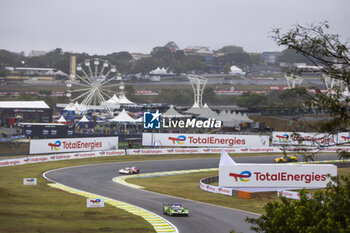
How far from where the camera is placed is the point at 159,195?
135ft

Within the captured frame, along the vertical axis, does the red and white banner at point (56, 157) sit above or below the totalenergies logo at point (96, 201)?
below

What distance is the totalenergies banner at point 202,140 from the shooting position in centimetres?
7469

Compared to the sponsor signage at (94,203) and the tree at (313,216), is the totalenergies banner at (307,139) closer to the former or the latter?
the tree at (313,216)

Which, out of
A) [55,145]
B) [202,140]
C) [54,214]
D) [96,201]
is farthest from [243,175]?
[202,140]

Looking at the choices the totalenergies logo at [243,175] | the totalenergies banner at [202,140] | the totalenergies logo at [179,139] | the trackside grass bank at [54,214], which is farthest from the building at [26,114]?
the totalenergies logo at [243,175]

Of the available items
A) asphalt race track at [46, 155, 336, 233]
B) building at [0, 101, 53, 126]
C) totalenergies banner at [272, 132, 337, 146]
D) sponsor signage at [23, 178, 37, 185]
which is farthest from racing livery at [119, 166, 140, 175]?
building at [0, 101, 53, 126]

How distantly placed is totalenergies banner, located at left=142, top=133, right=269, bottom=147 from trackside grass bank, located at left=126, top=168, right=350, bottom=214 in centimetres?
1858

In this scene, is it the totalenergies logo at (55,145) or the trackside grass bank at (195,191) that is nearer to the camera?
the trackside grass bank at (195,191)

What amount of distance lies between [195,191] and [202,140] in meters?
31.6

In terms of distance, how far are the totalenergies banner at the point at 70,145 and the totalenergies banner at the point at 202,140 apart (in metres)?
5.54

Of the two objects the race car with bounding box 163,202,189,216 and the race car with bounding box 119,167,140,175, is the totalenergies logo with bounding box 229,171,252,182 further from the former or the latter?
the race car with bounding box 119,167,140,175

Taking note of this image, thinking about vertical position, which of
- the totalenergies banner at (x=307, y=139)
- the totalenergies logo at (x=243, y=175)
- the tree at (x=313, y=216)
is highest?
the totalenergies banner at (x=307, y=139)

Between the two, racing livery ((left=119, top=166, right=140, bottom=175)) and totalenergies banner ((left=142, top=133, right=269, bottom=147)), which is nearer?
racing livery ((left=119, top=166, right=140, bottom=175))

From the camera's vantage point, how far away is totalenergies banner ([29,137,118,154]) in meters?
65.4
